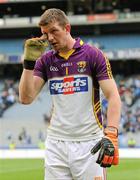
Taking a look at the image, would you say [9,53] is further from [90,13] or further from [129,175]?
[129,175]

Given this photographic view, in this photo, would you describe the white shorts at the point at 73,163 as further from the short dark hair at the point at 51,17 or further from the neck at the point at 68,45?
the short dark hair at the point at 51,17

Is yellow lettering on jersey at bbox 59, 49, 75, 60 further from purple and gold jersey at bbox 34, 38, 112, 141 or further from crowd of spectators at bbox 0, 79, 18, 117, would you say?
crowd of spectators at bbox 0, 79, 18, 117

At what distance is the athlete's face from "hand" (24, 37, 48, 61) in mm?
63

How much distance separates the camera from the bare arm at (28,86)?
4.62 meters

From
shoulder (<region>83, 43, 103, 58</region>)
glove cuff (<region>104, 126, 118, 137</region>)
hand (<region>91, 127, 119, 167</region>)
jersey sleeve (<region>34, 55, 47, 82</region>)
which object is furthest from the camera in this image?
jersey sleeve (<region>34, 55, 47, 82</region>)

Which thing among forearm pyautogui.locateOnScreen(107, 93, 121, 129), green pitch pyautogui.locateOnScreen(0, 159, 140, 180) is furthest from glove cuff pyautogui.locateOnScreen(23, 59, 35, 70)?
green pitch pyautogui.locateOnScreen(0, 159, 140, 180)

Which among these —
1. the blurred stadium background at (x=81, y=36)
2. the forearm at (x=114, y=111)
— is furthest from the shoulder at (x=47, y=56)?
the blurred stadium background at (x=81, y=36)

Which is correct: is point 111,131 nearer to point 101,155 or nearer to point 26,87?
point 101,155

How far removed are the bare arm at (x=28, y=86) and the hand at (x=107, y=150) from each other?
81cm

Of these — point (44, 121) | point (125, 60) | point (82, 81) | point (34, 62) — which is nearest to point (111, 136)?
point (82, 81)

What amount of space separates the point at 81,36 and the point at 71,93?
116 ft

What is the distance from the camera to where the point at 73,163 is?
4590 mm

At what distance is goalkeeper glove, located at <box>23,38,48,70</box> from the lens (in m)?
4.46

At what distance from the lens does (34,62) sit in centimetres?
459
